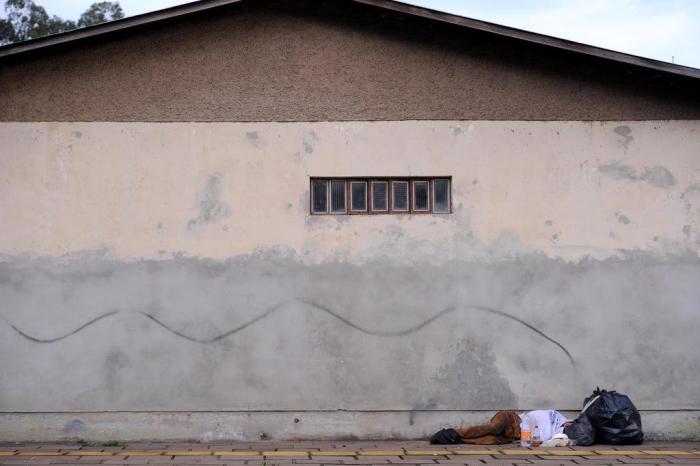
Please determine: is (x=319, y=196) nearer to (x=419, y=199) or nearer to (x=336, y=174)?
(x=336, y=174)

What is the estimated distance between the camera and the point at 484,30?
10047 mm

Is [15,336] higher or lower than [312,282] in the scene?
lower

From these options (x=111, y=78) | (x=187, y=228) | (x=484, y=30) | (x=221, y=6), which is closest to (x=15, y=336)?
(x=187, y=228)

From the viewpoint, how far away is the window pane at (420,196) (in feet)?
34.4

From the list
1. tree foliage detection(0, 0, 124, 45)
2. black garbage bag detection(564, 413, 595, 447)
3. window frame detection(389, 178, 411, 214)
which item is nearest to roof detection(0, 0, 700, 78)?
window frame detection(389, 178, 411, 214)

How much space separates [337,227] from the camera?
1035 centimetres

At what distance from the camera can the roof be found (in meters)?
9.80

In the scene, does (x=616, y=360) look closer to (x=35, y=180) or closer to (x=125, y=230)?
(x=125, y=230)

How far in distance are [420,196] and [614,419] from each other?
358 cm

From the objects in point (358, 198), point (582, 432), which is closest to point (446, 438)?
point (582, 432)

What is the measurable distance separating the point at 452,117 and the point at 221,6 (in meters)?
3.18

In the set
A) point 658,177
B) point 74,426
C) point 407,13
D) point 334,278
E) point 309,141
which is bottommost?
point 74,426

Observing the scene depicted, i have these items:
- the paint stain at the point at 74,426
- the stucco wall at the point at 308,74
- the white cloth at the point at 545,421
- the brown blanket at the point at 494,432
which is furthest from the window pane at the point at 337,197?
the paint stain at the point at 74,426

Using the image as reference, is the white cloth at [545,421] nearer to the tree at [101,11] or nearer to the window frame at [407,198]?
the window frame at [407,198]
